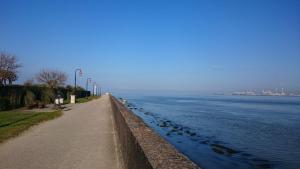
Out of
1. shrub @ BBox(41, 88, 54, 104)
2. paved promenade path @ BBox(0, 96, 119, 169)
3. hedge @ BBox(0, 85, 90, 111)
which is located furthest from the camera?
shrub @ BBox(41, 88, 54, 104)

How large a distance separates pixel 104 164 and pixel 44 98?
117ft

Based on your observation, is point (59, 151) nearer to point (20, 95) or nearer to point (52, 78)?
point (20, 95)

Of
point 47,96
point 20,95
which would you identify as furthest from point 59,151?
point 47,96

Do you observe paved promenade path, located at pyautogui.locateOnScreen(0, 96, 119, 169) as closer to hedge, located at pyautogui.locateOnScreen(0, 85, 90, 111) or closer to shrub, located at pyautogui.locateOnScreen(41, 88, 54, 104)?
hedge, located at pyautogui.locateOnScreen(0, 85, 90, 111)

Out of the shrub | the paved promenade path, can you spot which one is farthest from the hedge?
the paved promenade path

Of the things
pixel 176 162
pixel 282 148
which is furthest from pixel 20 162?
pixel 282 148

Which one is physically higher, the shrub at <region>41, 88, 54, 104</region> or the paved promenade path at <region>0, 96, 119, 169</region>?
the shrub at <region>41, 88, 54, 104</region>

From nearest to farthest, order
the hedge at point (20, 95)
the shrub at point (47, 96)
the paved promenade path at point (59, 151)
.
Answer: the paved promenade path at point (59, 151) < the hedge at point (20, 95) < the shrub at point (47, 96)

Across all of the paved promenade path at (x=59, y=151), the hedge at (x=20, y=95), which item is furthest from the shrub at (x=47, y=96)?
the paved promenade path at (x=59, y=151)

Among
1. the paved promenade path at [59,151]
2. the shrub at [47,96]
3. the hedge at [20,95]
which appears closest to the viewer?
the paved promenade path at [59,151]

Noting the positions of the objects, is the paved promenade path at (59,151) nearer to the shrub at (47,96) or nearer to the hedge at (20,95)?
the hedge at (20,95)

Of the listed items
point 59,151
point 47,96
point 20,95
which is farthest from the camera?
point 47,96

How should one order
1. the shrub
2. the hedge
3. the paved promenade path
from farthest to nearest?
the shrub < the hedge < the paved promenade path

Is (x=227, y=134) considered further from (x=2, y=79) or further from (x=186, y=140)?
(x=2, y=79)
